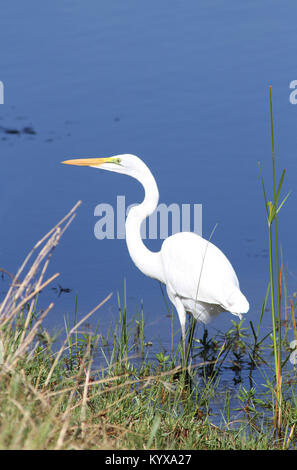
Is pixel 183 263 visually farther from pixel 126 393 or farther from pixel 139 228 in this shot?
pixel 126 393

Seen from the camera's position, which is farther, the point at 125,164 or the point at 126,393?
the point at 125,164

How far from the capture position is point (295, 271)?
621 cm

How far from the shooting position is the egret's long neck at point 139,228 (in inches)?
203

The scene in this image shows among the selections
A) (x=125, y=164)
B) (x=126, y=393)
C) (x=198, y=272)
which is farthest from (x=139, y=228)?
(x=126, y=393)

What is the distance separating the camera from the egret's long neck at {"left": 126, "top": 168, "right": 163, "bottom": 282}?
5156mm

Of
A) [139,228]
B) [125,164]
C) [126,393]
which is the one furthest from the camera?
[139,228]

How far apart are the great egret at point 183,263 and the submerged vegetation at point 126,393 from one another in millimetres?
255

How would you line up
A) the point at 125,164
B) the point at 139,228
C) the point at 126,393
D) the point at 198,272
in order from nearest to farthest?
the point at 126,393, the point at 198,272, the point at 125,164, the point at 139,228

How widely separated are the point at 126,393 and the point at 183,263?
152 cm

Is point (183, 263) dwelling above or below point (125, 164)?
below

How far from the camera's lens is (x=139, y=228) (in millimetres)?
5371

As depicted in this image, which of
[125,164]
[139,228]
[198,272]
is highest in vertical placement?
[125,164]

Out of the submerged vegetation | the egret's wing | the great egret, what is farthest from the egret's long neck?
the submerged vegetation
